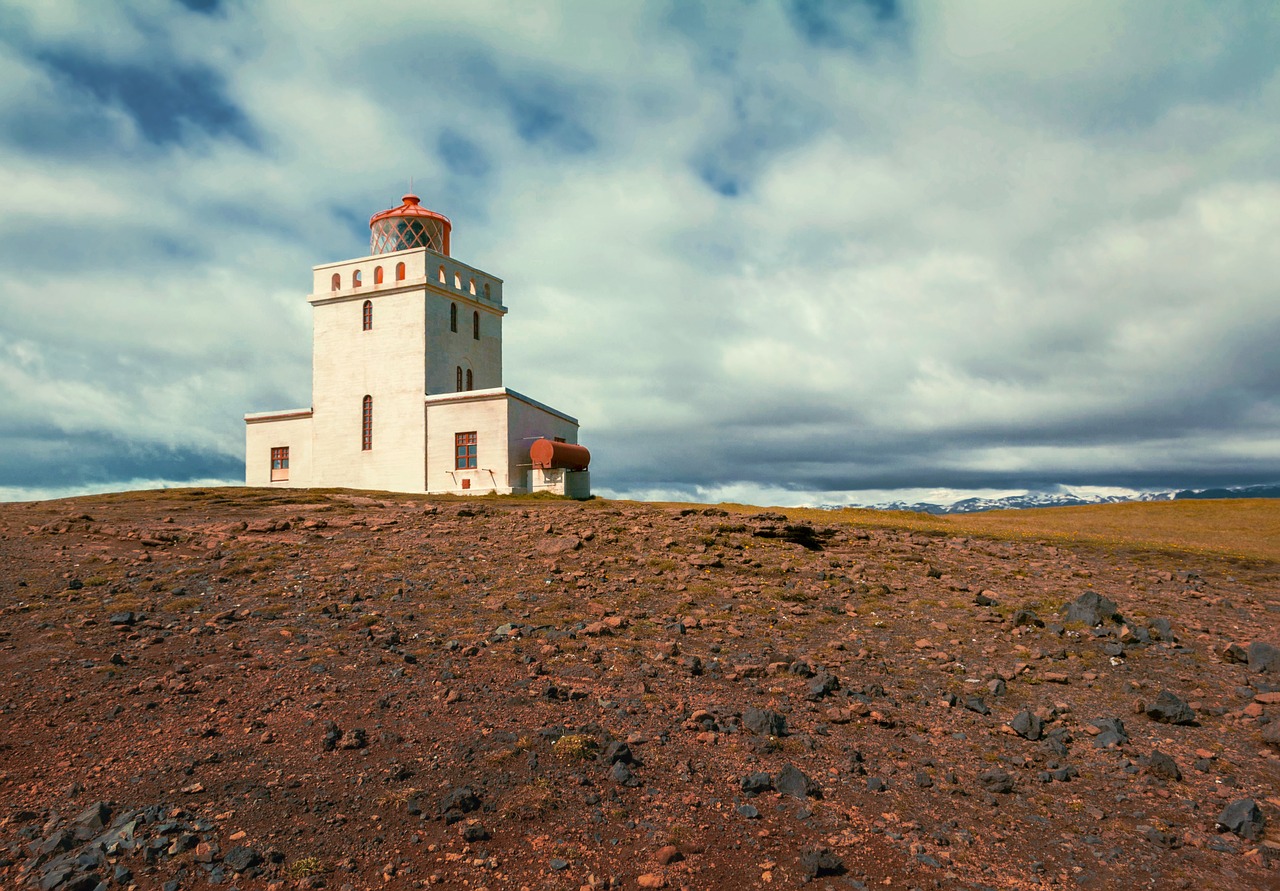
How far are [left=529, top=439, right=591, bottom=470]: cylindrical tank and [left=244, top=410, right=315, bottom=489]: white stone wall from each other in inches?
540

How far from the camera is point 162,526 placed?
21422 mm

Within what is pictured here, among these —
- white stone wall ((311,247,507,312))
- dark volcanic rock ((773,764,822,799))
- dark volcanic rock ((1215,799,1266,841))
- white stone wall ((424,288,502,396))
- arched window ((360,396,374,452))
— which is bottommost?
Answer: dark volcanic rock ((1215,799,1266,841))

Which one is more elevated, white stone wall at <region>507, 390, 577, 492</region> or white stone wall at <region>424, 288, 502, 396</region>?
white stone wall at <region>424, 288, 502, 396</region>

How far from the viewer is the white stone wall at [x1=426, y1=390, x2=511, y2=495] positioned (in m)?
38.8

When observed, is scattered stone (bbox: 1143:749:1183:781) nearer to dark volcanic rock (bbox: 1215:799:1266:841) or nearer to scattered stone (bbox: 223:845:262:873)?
dark volcanic rock (bbox: 1215:799:1266:841)

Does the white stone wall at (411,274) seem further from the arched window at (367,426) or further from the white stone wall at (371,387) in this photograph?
the arched window at (367,426)

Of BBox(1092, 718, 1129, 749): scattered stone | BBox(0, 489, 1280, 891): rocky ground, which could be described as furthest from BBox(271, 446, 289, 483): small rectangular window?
BBox(1092, 718, 1129, 749): scattered stone

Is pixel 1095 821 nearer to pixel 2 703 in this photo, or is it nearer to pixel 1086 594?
pixel 1086 594

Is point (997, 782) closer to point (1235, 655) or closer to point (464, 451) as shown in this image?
point (1235, 655)

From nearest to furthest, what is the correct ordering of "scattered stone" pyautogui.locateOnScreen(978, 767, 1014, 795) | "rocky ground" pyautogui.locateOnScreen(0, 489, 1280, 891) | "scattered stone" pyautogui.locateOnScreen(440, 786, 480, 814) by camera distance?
"rocky ground" pyautogui.locateOnScreen(0, 489, 1280, 891)
"scattered stone" pyautogui.locateOnScreen(440, 786, 480, 814)
"scattered stone" pyautogui.locateOnScreen(978, 767, 1014, 795)

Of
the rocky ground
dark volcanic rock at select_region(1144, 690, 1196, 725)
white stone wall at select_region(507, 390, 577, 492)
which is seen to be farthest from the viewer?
Result: white stone wall at select_region(507, 390, 577, 492)


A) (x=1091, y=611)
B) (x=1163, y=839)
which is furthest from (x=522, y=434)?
(x=1163, y=839)

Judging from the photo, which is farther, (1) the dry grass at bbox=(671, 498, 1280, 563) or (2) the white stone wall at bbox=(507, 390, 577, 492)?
(2) the white stone wall at bbox=(507, 390, 577, 492)

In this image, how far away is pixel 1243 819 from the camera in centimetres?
915
